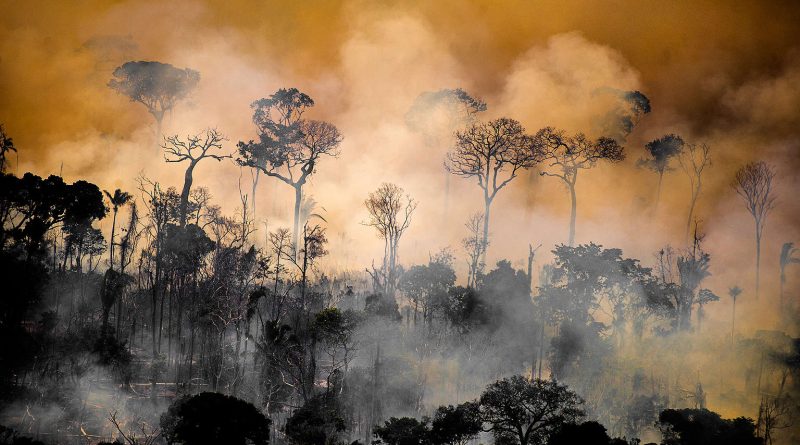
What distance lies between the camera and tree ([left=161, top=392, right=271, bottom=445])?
81.4 feet

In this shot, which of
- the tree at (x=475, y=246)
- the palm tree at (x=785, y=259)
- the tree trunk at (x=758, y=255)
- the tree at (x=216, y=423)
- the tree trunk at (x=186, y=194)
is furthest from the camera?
the tree trunk at (x=758, y=255)

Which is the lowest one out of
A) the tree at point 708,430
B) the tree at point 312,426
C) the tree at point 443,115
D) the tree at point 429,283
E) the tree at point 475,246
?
the tree at point 312,426

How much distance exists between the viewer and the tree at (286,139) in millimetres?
57719

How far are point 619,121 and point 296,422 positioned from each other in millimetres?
49982

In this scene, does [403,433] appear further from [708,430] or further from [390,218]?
[390,218]

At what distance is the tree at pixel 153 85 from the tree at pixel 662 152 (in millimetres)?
52173

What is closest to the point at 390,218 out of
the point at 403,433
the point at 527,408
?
the point at 527,408

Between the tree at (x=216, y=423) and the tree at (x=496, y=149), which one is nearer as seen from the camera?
Result: the tree at (x=216, y=423)

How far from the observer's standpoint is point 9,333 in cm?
3797

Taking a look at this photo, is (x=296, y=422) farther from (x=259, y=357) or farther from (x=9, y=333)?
(x=9, y=333)

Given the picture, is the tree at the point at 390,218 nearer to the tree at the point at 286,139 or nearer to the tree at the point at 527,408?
the tree at the point at 286,139

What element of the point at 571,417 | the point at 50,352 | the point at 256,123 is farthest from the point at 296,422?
the point at 256,123

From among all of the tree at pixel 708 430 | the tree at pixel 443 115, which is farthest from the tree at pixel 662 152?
the tree at pixel 708 430

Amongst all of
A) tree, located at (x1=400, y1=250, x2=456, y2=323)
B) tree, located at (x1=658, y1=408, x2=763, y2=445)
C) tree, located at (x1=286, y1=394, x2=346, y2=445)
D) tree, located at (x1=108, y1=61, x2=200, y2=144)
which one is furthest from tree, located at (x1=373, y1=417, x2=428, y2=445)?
tree, located at (x1=108, y1=61, x2=200, y2=144)
